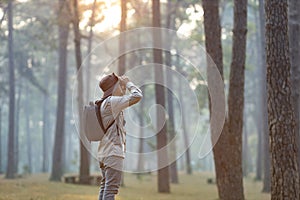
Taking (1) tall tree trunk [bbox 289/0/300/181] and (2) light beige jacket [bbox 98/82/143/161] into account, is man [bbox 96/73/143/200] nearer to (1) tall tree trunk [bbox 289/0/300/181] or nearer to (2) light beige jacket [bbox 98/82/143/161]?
(2) light beige jacket [bbox 98/82/143/161]

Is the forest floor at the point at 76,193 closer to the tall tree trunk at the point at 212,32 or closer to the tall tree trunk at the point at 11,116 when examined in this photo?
the tall tree trunk at the point at 212,32

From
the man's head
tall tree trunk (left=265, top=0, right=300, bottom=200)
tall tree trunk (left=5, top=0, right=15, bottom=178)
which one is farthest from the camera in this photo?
tall tree trunk (left=5, top=0, right=15, bottom=178)

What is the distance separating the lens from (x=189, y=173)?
39.0 metres

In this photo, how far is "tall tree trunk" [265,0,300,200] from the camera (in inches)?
301

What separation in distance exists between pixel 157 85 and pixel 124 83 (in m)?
14.0

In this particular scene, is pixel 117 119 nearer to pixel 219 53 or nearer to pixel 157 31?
pixel 219 53

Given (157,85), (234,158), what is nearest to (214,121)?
(234,158)

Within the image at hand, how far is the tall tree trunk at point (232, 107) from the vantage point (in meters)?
12.7

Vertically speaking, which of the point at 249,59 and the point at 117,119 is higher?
the point at 249,59

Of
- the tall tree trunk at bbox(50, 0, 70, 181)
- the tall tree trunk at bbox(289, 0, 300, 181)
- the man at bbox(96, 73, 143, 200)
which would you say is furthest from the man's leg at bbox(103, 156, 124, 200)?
the tall tree trunk at bbox(50, 0, 70, 181)

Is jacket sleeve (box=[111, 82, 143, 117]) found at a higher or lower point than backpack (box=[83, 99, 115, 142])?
higher

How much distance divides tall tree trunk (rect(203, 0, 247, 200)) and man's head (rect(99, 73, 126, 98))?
6.57 meters

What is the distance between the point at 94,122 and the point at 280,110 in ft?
9.48

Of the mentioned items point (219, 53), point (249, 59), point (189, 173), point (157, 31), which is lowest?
point (189, 173)
